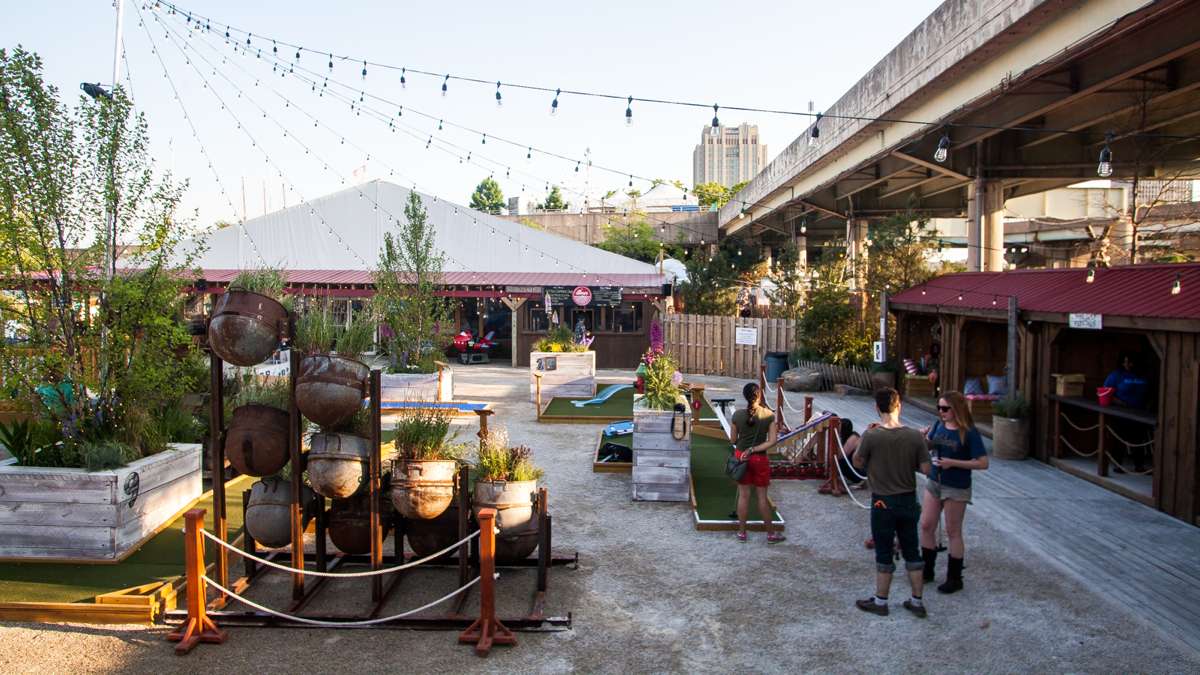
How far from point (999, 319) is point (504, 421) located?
9.07 meters

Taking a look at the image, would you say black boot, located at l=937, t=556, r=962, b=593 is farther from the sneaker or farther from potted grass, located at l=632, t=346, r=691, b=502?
potted grass, located at l=632, t=346, r=691, b=502

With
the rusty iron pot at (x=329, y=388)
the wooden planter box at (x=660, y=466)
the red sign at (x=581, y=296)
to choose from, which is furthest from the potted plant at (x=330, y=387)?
the red sign at (x=581, y=296)

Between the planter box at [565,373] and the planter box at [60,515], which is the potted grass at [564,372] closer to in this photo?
the planter box at [565,373]

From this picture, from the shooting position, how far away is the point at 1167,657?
20.0 feet

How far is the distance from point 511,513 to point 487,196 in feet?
327

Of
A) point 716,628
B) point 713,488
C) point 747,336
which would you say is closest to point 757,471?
point 713,488

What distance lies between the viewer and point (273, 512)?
733 cm

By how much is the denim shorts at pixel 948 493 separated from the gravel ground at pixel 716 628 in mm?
827

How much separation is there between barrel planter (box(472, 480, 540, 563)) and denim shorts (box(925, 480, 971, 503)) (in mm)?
3420

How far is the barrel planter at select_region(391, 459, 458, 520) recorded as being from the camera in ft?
23.1

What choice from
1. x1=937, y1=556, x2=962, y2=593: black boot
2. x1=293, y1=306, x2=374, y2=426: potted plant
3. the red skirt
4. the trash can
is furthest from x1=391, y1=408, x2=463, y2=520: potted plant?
the trash can

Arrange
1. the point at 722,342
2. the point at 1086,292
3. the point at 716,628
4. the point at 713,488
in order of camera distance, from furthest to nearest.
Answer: the point at 722,342, the point at 1086,292, the point at 713,488, the point at 716,628

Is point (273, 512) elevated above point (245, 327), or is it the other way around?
point (245, 327)

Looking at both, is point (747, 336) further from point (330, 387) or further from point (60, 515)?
point (60, 515)
